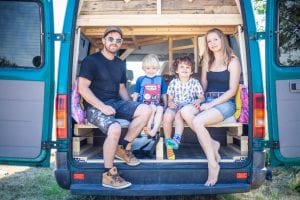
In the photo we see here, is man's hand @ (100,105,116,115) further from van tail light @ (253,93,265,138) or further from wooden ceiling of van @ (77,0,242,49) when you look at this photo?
van tail light @ (253,93,265,138)

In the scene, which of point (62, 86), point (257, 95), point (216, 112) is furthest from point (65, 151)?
point (257, 95)

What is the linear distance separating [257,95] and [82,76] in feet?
5.81

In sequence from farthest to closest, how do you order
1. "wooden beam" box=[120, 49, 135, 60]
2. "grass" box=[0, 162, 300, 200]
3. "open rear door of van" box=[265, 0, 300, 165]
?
"wooden beam" box=[120, 49, 135, 60]
"grass" box=[0, 162, 300, 200]
"open rear door of van" box=[265, 0, 300, 165]

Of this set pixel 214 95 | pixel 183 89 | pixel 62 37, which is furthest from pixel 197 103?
pixel 62 37

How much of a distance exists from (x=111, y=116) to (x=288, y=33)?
6.76ft

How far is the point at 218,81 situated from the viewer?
415cm

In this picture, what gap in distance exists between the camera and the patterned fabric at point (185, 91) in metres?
4.25

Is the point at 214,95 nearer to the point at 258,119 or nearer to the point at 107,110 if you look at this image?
the point at 258,119

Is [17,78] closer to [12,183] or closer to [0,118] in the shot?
[0,118]

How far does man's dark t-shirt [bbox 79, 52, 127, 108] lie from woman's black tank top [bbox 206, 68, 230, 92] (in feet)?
3.37

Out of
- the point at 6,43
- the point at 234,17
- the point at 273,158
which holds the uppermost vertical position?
the point at 234,17

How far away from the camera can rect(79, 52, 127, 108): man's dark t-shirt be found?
12.6 ft

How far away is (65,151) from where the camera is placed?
3.62m

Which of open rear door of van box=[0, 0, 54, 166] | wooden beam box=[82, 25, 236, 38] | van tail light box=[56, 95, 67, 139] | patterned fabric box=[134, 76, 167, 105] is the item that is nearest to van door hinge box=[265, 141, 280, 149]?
patterned fabric box=[134, 76, 167, 105]
